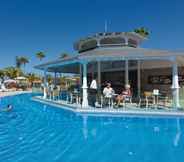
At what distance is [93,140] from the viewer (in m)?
8.81

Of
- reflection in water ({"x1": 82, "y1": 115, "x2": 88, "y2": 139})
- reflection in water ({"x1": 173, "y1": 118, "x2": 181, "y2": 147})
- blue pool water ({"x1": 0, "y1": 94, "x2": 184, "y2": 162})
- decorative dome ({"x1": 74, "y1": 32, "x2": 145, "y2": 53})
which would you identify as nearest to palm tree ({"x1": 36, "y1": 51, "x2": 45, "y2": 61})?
decorative dome ({"x1": 74, "y1": 32, "x2": 145, "y2": 53})

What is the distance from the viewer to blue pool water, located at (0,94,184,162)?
6871 millimetres

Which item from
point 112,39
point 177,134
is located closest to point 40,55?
point 112,39

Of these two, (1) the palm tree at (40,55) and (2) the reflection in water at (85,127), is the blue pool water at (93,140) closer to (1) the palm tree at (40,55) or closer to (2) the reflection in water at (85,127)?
(2) the reflection in water at (85,127)

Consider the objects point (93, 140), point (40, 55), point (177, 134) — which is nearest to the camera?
point (93, 140)

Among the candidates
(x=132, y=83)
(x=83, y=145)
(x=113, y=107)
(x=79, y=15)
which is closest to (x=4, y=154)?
(x=83, y=145)

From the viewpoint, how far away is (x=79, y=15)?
28.6 meters

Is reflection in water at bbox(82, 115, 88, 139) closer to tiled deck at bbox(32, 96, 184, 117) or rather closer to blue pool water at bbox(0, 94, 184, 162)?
blue pool water at bbox(0, 94, 184, 162)

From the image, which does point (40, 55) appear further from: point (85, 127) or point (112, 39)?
point (85, 127)

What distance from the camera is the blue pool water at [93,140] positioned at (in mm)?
6871

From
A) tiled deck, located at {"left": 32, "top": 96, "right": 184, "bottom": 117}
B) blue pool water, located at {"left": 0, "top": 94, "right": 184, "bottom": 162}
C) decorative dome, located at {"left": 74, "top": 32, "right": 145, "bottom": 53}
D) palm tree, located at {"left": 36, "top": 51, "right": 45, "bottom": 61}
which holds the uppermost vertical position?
palm tree, located at {"left": 36, "top": 51, "right": 45, "bottom": 61}

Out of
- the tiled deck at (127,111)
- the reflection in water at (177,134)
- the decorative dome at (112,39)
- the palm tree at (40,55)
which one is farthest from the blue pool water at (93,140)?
the palm tree at (40,55)

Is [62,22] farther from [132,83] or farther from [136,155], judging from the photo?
[136,155]

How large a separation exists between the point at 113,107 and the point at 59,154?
801cm
